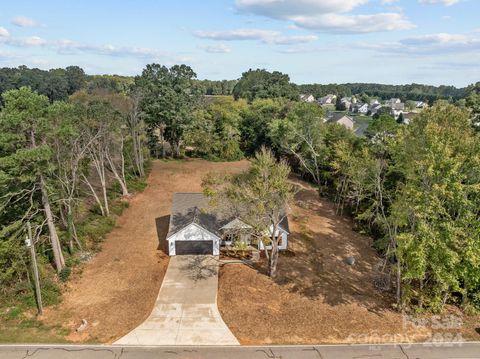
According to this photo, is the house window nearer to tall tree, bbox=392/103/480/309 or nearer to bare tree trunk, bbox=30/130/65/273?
bare tree trunk, bbox=30/130/65/273

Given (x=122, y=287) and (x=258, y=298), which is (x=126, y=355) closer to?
(x=122, y=287)

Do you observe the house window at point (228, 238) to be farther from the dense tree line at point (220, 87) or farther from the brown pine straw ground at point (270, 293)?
the dense tree line at point (220, 87)


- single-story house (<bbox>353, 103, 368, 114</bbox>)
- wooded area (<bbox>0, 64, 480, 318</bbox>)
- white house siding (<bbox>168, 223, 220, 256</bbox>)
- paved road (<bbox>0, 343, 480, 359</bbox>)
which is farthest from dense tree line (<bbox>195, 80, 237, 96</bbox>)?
paved road (<bbox>0, 343, 480, 359</bbox>)

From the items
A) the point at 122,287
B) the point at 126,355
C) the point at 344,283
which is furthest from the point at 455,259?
the point at 122,287

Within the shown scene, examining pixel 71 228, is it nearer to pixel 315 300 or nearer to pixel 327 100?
pixel 315 300

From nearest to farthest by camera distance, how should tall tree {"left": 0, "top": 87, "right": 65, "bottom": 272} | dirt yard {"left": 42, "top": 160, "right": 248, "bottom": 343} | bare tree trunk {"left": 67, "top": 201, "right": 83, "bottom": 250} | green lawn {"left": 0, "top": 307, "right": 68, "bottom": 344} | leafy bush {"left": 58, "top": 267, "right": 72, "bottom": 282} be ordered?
green lawn {"left": 0, "top": 307, "right": 68, "bottom": 344} < tall tree {"left": 0, "top": 87, "right": 65, "bottom": 272} < dirt yard {"left": 42, "top": 160, "right": 248, "bottom": 343} < leafy bush {"left": 58, "top": 267, "right": 72, "bottom": 282} < bare tree trunk {"left": 67, "top": 201, "right": 83, "bottom": 250}

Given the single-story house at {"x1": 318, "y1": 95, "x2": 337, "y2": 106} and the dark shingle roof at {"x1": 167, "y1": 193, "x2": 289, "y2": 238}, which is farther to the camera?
the single-story house at {"x1": 318, "y1": 95, "x2": 337, "y2": 106}

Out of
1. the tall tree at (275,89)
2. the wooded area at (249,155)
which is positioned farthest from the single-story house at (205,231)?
the tall tree at (275,89)
